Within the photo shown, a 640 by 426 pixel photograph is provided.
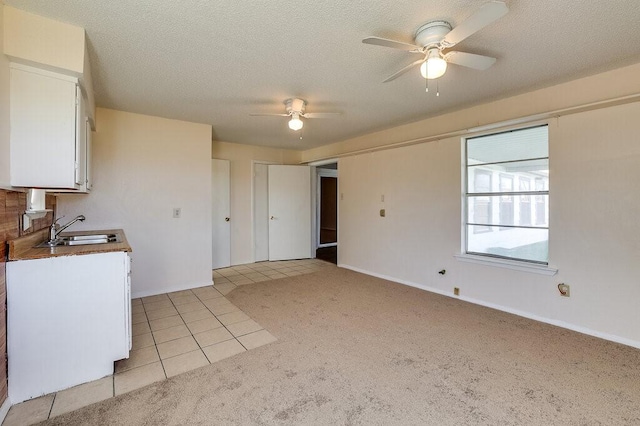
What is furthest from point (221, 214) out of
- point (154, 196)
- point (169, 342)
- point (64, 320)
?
point (64, 320)

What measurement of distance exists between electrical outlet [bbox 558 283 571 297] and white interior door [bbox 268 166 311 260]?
4.22m

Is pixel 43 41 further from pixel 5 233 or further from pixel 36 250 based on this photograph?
pixel 36 250

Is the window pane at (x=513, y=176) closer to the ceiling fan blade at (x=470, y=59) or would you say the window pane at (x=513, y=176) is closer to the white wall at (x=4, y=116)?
the ceiling fan blade at (x=470, y=59)

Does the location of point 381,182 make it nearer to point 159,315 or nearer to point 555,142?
point 555,142

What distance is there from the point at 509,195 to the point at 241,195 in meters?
4.24

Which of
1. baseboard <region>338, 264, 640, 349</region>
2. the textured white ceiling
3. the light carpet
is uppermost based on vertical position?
the textured white ceiling

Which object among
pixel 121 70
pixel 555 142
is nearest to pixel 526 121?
pixel 555 142

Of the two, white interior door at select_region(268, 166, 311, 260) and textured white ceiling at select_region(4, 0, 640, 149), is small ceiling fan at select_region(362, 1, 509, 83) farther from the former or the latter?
white interior door at select_region(268, 166, 311, 260)

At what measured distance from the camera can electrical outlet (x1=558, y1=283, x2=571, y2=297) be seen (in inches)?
107

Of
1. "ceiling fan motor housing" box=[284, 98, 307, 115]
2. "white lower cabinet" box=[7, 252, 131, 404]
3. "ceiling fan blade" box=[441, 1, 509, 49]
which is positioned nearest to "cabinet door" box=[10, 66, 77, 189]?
"white lower cabinet" box=[7, 252, 131, 404]

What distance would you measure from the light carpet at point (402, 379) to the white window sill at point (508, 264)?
1.68ft

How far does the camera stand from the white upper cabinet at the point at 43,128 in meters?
1.77

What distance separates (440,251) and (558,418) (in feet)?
7.33

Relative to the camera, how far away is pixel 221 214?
5.15 m
